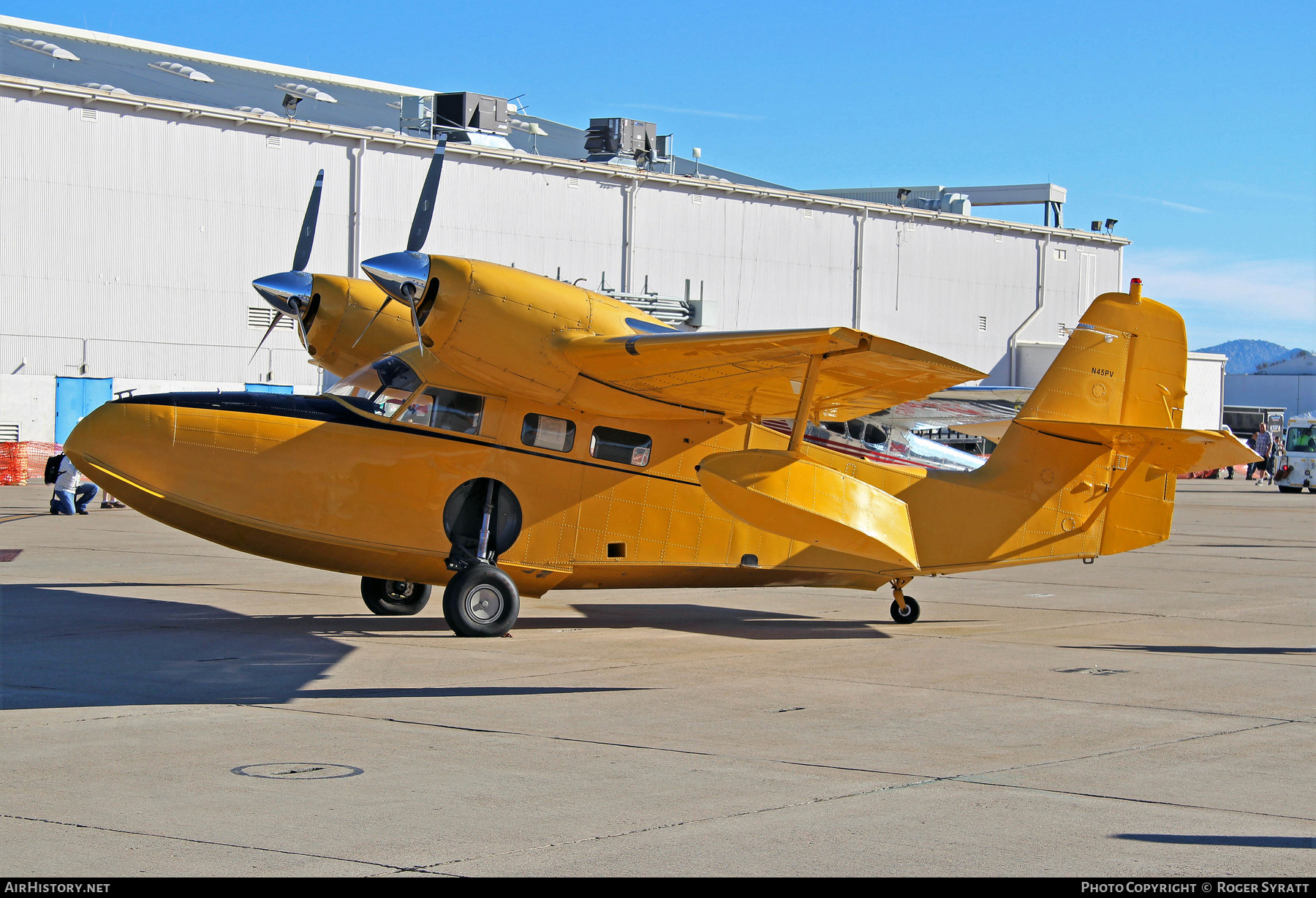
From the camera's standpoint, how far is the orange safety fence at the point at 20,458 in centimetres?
3812

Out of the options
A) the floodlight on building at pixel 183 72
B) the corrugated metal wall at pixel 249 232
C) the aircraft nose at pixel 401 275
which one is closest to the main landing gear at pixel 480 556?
the aircraft nose at pixel 401 275

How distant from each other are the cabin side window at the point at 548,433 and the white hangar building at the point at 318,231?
60.4 feet

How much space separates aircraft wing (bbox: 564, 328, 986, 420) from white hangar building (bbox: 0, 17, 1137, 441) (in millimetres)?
18613

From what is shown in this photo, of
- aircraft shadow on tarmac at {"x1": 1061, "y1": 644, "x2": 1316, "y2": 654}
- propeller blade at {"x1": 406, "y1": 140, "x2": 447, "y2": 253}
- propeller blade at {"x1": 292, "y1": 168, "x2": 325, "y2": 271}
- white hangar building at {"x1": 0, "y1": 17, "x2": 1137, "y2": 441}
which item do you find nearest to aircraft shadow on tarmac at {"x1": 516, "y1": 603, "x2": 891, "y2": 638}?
aircraft shadow on tarmac at {"x1": 1061, "y1": 644, "x2": 1316, "y2": 654}

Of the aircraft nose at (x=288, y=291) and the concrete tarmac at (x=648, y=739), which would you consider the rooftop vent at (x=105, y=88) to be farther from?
the concrete tarmac at (x=648, y=739)

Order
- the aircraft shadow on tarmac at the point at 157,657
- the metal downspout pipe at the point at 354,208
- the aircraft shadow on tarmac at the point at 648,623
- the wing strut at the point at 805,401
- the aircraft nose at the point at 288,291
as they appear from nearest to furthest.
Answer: the aircraft shadow on tarmac at the point at 157,657 → the wing strut at the point at 805,401 → the aircraft shadow on tarmac at the point at 648,623 → the aircraft nose at the point at 288,291 → the metal downspout pipe at the point at 354,208

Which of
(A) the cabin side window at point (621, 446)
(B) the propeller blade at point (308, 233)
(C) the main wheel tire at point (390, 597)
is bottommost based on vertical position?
(C) the main wheel tire at point (390, 597)

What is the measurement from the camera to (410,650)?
11297 millimetres

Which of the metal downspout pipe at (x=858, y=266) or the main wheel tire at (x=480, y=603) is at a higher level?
the metal downspout pipe at (x=858, y=266)

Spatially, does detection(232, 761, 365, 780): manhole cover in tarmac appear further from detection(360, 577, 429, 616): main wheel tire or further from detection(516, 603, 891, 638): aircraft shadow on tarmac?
detection(360, 577, 429, 616): main wheel tire

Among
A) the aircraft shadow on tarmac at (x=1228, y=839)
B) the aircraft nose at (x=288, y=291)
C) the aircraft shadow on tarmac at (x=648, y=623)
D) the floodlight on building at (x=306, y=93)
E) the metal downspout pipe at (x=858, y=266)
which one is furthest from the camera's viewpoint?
the metal downspout pipe at (x=858, y=266)

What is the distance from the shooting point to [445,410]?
1228cm

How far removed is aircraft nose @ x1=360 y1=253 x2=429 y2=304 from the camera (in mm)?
11281

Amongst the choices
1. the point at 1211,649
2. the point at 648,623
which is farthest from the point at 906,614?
the point at 1211,649
